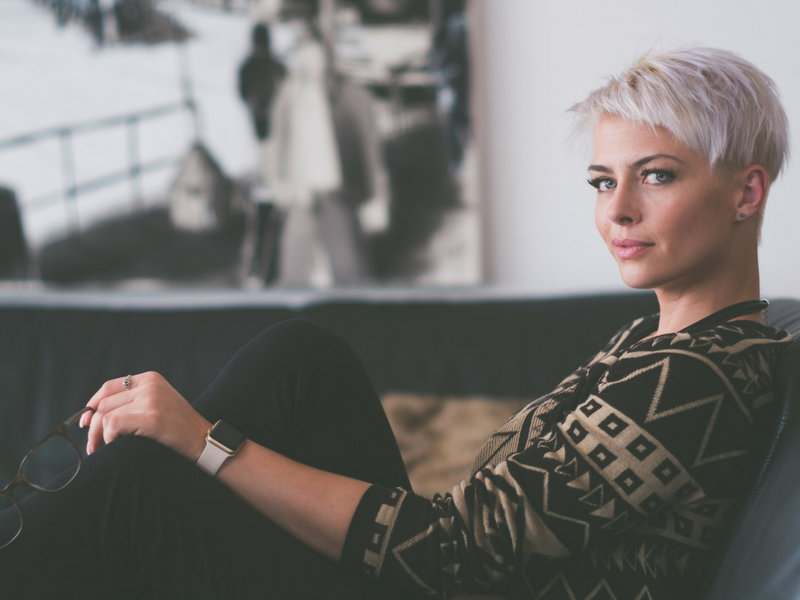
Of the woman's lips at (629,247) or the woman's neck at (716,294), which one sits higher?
the woman's lips at (629,247)

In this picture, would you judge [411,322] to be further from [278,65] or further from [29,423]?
[29,423]

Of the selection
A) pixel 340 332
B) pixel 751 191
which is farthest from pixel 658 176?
pixel 340 332

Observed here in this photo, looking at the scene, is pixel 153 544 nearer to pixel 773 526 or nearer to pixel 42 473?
pixel 42 473

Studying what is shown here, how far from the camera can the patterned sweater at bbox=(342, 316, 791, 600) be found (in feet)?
2.25

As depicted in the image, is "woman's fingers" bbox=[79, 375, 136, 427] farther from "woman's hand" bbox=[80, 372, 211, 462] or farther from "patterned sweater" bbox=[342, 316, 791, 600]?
"patterned sweater" bbox=[342, 316, 791, 600]

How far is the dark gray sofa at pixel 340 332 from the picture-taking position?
5.70ft

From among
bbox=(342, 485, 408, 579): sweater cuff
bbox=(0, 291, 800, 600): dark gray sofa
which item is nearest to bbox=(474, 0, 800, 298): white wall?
bbox=(0, 291, 800, 600): dark gray sofa

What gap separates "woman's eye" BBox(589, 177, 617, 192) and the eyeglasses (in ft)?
2.59

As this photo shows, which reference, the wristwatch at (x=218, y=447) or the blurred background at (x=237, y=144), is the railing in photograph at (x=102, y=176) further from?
the wristwatch at (x=218, y=447)

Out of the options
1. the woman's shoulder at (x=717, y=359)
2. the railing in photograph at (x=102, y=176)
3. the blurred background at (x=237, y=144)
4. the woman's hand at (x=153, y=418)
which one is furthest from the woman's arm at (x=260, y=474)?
the railing in photograph at (x=102, y=176)

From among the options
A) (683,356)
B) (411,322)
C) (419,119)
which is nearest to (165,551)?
(683,356)

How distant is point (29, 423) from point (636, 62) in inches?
70.8

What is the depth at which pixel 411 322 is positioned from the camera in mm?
1836

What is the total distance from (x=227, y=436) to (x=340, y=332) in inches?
39.7
